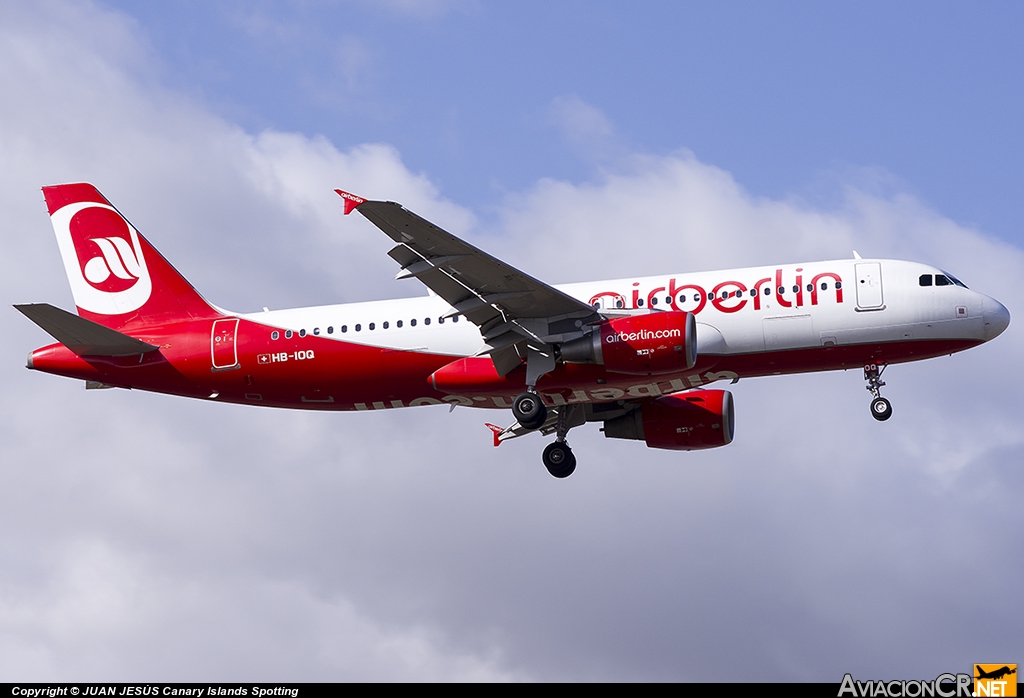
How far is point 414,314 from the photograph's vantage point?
44562mm

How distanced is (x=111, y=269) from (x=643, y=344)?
19.0 m

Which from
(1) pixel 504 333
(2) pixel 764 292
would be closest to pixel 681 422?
(2) pixel 764 292

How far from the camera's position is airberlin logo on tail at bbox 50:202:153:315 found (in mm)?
47906

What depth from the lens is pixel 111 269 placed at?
48.3 m

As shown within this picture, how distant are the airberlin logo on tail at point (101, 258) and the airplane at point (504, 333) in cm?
7

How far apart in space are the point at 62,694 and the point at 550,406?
17855 mm

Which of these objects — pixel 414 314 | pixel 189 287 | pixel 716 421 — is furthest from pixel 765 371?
pixel 189 287

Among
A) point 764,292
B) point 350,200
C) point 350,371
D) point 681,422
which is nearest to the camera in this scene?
point 350,200

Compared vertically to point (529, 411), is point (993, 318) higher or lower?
higher

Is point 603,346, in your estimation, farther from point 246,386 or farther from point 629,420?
point 246,386

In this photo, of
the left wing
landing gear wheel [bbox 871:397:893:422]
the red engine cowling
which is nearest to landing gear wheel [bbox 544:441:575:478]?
the red engine cowling

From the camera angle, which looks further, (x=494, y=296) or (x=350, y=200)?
(x=494, y=296)

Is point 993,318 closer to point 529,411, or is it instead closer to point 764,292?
point 764,292

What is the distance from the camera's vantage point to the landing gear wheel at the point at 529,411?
141 feet
